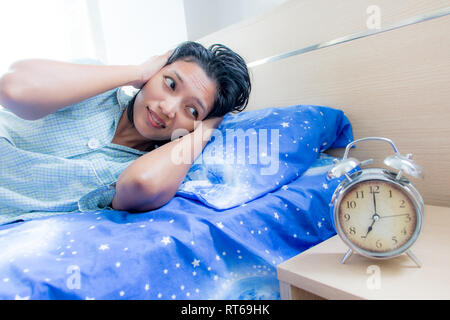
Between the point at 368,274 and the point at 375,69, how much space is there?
80cm

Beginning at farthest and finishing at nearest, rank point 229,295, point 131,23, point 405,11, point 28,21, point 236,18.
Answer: point 131,23, point 236,18, point 28,21, point 405,11, point 229,295

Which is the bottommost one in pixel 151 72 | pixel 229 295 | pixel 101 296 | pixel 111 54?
pixel 229 295

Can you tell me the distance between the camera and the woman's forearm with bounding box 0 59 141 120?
86cm

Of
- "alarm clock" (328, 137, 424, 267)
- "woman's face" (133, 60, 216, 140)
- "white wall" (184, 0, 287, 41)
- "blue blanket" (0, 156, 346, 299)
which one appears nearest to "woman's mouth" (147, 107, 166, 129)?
"woman's face" (133, 60, 216, 140)

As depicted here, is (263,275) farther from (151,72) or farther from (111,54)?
(111,54)

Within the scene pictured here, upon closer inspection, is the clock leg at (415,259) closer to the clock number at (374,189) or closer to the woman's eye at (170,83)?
the clock number at (374,189)

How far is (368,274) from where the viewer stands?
0.56 meters

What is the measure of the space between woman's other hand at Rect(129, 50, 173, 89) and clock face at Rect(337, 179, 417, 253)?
0.83 metres

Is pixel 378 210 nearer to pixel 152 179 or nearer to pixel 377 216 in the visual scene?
pixel 377 216

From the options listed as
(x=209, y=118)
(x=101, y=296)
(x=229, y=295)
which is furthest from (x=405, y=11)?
(x=101, y=296)

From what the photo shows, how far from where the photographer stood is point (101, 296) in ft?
1.65

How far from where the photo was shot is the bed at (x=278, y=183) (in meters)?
0.56
